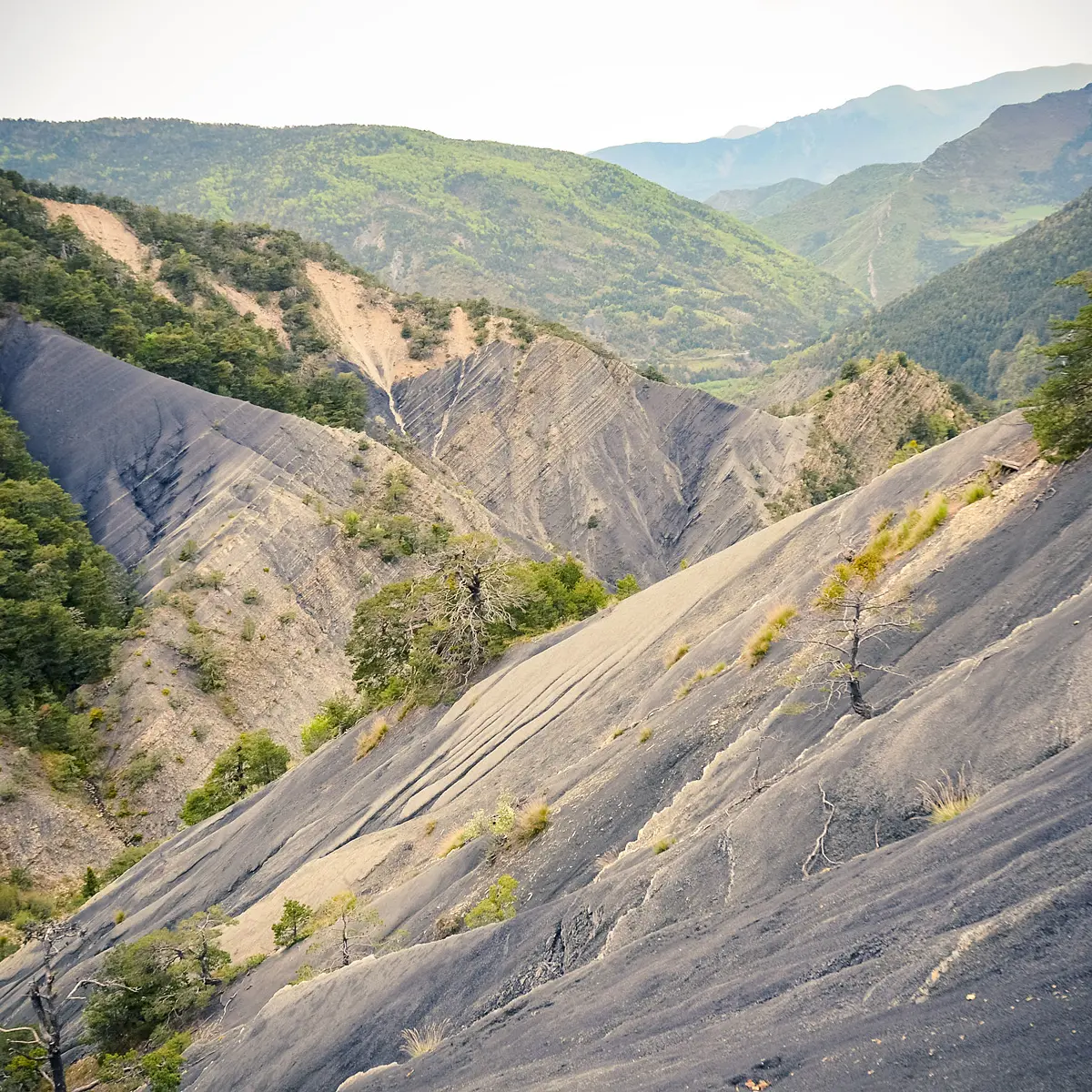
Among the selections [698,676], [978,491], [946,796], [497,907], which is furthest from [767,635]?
[497,907]

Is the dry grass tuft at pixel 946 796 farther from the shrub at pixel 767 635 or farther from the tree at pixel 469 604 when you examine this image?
the tree at pixel 469 604

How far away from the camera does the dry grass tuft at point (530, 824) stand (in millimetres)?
12812

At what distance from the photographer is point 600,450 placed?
208ft

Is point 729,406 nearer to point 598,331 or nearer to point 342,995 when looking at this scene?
point 342,995

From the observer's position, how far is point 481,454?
205 feet

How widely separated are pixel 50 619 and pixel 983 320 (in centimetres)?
14145

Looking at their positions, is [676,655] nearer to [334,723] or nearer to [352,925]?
[352,925]

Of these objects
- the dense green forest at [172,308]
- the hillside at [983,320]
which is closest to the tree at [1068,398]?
the dense green forest at [172,308]

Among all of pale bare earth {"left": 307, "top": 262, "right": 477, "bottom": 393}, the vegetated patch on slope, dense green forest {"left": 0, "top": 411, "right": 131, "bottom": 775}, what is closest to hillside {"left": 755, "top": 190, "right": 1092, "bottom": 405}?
the vegetated patch on slope

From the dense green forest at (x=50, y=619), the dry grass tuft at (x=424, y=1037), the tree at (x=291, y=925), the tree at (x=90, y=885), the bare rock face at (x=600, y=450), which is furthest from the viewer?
the bare rock face at (x=600, y=450)

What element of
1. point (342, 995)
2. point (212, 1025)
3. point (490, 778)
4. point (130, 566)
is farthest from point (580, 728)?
point (130, 566)

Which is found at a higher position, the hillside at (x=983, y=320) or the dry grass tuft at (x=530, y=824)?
the hillside at (x=983, y=320)

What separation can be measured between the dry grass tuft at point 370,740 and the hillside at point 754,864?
418 cm

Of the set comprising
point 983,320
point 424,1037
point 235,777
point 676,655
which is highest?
point 983,320
